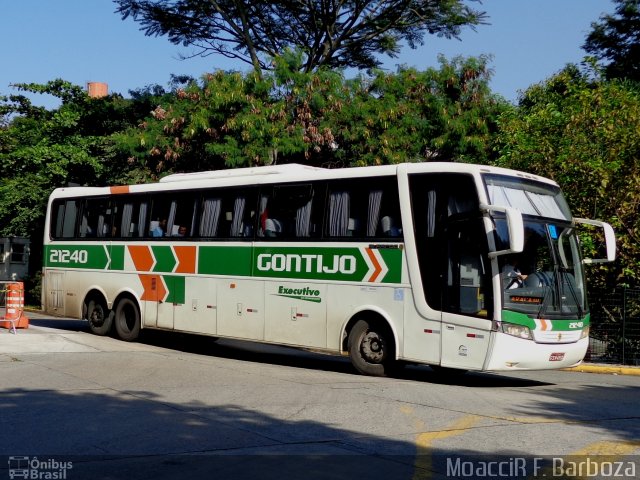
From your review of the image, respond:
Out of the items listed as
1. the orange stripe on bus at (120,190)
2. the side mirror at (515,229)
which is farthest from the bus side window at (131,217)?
the side mirror at (515,229)

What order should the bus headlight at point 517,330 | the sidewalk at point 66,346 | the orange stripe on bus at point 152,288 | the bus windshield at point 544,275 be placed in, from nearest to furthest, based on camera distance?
the bus headlight at point 517,330, the bus windshield at point 544,275, the sidewalk at point 66,346, the orange stripe on bus at point 152,288

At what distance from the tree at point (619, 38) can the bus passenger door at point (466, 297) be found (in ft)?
87.6

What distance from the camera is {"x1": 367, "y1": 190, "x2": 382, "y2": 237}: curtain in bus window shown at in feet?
49.2

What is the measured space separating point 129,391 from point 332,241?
5.29 metres

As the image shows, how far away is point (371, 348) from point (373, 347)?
0.14 feet

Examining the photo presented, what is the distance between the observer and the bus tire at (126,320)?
1983 centimetres

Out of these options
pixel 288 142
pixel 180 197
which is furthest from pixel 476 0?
pixel 180 197

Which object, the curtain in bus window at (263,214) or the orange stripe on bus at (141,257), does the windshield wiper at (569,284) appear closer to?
the curtain in bus window at (263,214)

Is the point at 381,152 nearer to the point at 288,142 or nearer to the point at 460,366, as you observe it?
the point at 288,142

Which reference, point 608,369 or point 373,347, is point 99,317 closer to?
point 373,347

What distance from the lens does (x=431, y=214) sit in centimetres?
1421

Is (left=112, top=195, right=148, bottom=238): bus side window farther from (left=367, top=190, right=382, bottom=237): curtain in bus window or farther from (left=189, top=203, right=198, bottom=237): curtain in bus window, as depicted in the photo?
(left=367, top=190, right=382, bottom=237): curtain in bus window

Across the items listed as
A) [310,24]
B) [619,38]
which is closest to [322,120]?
[310,24]

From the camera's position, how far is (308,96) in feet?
90.8
